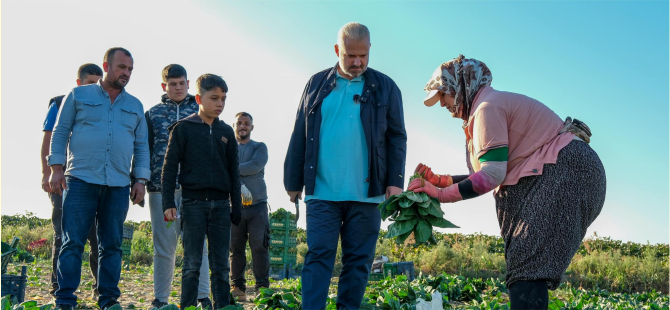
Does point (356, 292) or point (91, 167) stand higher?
point (91, 167)

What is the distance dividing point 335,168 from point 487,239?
46.0 ft

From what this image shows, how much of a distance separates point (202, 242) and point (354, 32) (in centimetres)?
191

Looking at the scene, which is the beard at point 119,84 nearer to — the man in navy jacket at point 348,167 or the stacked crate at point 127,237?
the man in navy jacket at point 348,167

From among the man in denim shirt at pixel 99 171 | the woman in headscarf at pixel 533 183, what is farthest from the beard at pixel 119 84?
the woman in headscarf at pixel 533 183

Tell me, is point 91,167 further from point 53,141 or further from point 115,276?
point 115,276

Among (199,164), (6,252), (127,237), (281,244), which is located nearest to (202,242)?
(199,164)

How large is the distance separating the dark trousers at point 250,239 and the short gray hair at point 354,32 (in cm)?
Result: 358

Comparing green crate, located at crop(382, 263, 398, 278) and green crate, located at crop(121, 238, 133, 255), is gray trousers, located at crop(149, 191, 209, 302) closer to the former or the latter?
green crate, located at crop(382, 263, 398, 278)

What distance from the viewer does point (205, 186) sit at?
14.5ft

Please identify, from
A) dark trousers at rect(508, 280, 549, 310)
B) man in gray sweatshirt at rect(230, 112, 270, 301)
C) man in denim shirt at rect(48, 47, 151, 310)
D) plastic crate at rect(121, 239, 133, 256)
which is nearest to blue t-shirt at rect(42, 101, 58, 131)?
man in denim shirt at rect(48, 47, 151, 310)

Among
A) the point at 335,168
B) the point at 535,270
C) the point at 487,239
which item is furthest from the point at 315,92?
the point at 487,239

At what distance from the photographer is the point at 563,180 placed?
2967 mm

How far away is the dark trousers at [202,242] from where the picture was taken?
434 cm

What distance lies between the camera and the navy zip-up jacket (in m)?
3.94
